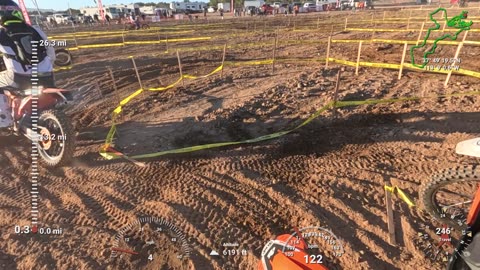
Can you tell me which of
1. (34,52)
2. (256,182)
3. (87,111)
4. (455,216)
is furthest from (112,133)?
(455,216)

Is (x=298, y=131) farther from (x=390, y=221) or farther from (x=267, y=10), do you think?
(x=267, y=10)

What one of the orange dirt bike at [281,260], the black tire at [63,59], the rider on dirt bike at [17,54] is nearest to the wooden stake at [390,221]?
the orange dirt bike at [281,260]

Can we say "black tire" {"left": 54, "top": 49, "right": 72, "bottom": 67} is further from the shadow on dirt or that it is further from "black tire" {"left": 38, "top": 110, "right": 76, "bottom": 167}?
"black tire" {"left": 38, "top": 110, "right": 76, "bottom": 167}

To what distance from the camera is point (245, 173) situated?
4.11 m

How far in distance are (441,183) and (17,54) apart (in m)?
5.71

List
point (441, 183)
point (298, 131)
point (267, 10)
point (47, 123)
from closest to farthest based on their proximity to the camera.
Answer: point (441, 183), point (47, 123), point (298, 131), point (267, 10)

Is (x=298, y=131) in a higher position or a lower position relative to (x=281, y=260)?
lower

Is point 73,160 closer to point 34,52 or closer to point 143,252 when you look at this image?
point 34,52

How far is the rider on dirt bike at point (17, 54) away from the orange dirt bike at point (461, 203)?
5438mm

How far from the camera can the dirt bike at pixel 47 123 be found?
411cm

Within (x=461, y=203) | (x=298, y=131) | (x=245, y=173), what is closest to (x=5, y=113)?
(x=245, y=173)

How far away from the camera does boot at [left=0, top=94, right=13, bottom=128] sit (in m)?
4.57

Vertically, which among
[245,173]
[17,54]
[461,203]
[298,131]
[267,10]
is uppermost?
[267,10]

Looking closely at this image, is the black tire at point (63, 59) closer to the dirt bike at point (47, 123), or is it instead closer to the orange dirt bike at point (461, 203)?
the dirt bike at point (47, 123)
